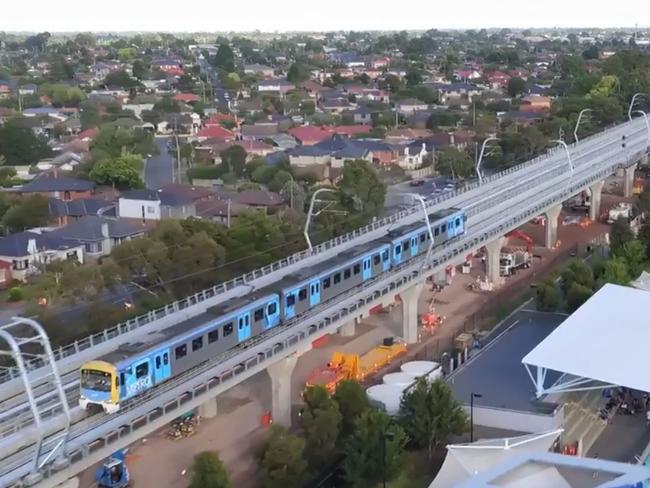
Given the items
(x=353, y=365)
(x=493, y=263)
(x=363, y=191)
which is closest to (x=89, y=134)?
(x=363, y=191)

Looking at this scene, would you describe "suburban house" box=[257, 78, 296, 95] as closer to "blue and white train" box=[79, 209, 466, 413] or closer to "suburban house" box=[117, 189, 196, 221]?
"suburban house" box=[117, 189, 196, 221]

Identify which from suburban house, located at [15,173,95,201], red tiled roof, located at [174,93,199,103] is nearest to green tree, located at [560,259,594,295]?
suburban house, located at [15,173,95,201]

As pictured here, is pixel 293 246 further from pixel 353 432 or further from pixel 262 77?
pixel 262 77

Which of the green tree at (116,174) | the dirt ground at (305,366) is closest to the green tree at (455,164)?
the dirt ground at (305,366)

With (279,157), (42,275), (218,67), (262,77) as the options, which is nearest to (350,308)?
(42,275)

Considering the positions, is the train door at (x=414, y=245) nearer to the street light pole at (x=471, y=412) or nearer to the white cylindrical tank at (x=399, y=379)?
the white cylindrical tank at (x=399, y=379)

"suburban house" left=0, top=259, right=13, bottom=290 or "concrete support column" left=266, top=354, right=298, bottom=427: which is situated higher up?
"concrete support column" left=266, top=354, right=298, bottom=427
